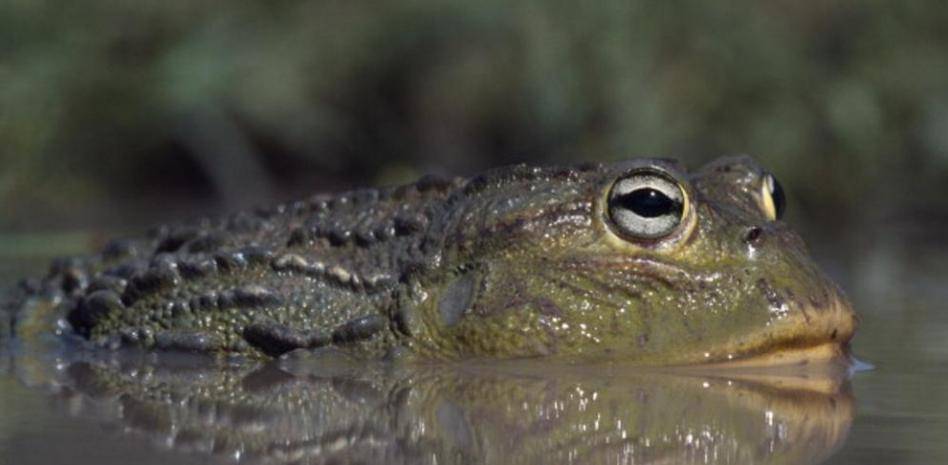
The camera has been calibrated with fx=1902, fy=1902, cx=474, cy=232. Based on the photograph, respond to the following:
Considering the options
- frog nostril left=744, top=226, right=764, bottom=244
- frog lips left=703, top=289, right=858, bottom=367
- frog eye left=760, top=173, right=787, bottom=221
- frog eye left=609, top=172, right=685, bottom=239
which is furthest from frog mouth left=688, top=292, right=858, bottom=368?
frog eye left=760, top=173, right=787, bottom=221

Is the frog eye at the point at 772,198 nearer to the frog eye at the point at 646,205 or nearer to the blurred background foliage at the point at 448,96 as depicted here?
the frog eye at the point at 646,205

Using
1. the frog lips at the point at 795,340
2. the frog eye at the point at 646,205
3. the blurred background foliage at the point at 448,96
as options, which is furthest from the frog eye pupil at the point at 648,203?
the blurred background foliage at the point at 448,96

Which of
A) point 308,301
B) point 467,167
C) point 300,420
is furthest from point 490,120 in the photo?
point 300,420

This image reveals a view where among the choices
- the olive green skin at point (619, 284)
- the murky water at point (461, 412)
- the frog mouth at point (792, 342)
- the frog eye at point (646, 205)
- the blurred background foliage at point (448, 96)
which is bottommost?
the murky water at point (461, 412)

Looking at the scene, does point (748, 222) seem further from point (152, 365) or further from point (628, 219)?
point (152, 365)

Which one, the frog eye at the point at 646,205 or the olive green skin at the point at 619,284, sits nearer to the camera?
→ the olive green skin at the point at 619,284

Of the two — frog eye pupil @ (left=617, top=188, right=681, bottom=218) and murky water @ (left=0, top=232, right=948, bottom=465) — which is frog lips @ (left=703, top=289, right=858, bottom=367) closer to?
murky water @ (left=0, top=232, right=948, bottom=465)

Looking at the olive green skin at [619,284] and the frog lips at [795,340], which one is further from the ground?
the olive green skin at [619,284]
